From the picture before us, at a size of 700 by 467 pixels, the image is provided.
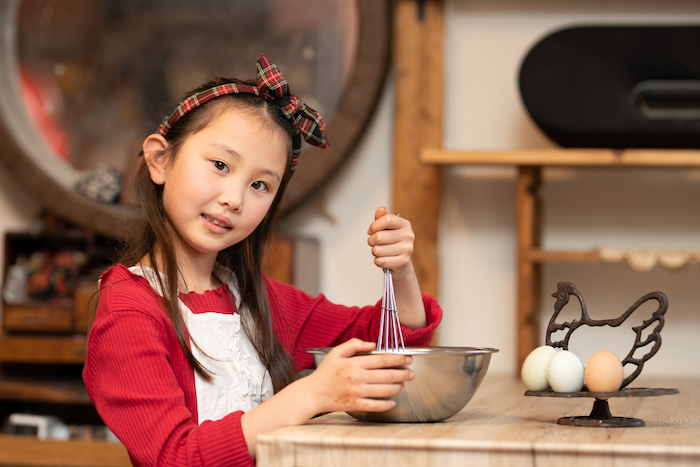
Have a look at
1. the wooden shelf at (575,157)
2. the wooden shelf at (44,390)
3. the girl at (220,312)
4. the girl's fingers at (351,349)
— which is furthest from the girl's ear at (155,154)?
the wooden shelf at (44,390)

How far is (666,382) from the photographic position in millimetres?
1501

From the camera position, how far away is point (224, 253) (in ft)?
3.65

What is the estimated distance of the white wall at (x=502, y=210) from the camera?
179cm

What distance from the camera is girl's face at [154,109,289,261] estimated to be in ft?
2.95

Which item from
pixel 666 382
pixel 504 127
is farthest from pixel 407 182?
pixel 666 382

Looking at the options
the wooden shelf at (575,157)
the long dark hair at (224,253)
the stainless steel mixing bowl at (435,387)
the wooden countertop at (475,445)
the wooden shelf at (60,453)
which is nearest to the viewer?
the wooden countertop at (475,445)

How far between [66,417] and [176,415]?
1.51 meters

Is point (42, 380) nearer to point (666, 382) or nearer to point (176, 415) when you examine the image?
point (176, 415)

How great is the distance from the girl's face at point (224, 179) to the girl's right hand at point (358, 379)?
27 centimetres

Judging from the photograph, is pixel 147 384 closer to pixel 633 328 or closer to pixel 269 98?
pixel 269 98

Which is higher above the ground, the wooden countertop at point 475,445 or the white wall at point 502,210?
the white wall at point 502,210

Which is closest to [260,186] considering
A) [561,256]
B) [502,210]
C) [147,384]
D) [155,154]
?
[155,154]

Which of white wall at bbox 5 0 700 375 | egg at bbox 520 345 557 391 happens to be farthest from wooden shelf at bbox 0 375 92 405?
egg at bbox 520 345 557 391

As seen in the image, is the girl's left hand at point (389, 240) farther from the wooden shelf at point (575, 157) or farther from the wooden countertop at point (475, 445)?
the wooden shelf at point (575, 157)
